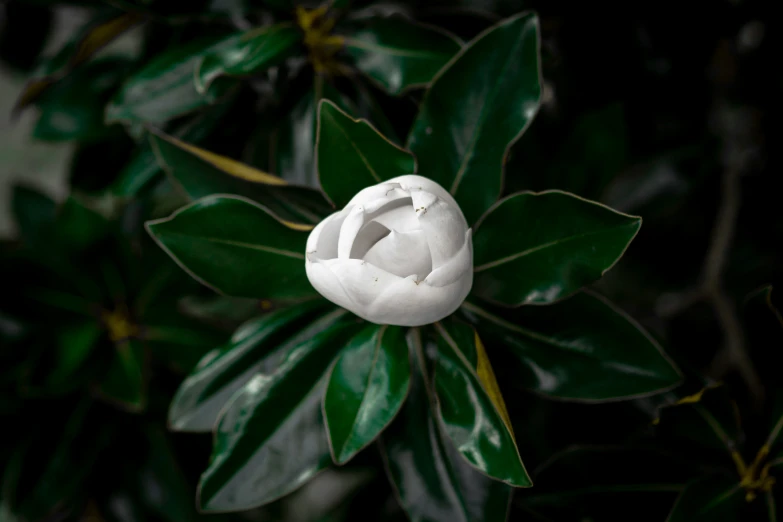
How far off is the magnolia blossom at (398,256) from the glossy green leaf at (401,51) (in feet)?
0.83

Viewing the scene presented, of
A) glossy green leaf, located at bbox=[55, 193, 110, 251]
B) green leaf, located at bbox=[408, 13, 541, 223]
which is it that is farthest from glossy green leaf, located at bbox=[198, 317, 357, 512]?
glossy green leaf, located at bbox=[55, 193, 110, 251]

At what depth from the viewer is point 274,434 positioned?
2.49ft

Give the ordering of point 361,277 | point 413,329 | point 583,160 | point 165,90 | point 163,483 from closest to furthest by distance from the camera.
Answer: point 361,277 → point 413,329 → point 165,90 → point 583,160 → point 163,483

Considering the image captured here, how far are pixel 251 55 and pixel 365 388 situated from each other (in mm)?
449

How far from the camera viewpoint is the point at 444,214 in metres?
0.60

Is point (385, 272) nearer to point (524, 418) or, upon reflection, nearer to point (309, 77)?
point (309, 77)

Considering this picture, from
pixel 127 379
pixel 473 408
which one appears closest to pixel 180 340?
pixel 127 379

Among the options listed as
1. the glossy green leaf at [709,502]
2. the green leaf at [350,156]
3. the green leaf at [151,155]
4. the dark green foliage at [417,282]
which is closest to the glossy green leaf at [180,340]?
the dark green foliage at [417,282]

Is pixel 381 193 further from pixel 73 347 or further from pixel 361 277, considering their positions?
pixel 73 347

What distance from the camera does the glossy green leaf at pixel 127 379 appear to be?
1.10 meters

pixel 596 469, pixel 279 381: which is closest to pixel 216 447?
pixel 279 381

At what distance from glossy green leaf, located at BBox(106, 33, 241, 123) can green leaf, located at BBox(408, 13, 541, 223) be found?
0.34 meters

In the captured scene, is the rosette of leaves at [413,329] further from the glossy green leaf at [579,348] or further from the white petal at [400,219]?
the white petal at [400,219]

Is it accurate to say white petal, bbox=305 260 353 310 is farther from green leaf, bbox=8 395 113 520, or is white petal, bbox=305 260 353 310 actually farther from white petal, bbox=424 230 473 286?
green leaf, bbox=8 395 113 520
